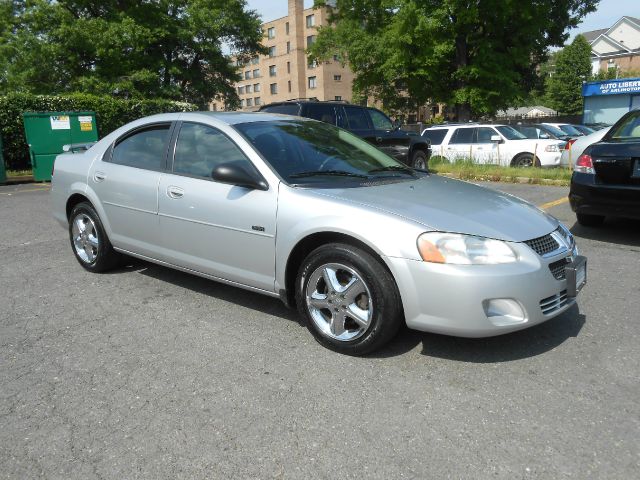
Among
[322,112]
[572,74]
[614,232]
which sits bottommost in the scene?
[614,232]

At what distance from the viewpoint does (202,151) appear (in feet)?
13.5

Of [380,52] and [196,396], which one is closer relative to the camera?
[196,396]

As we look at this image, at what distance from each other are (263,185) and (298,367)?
4.05ft

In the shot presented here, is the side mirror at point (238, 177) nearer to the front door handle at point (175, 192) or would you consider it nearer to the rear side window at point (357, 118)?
the front door handle at point (175, 192)

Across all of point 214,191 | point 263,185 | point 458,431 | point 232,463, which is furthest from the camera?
point 214,191

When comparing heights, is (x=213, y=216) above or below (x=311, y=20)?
below

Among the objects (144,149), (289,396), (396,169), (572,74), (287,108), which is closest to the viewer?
(289,396)

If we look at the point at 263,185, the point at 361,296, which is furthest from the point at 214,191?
the point at 361,296

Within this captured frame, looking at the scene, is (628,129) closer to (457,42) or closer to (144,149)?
(144,149)

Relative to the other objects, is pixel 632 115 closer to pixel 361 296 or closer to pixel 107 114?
pixel 361 296

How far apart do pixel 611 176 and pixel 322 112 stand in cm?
560

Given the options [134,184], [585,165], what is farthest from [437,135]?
[134,184]

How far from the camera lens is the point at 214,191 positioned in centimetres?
385

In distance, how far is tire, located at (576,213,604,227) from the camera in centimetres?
664
